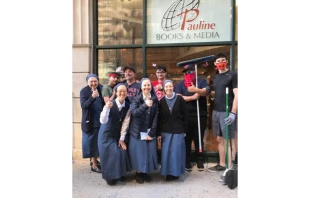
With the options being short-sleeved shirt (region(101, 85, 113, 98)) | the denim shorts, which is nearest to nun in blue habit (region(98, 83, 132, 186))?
short-sleeved shirt (region(101, 85, 113, 98))

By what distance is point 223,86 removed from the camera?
4.34m

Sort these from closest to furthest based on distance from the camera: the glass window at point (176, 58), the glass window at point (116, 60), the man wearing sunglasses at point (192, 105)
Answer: the man wearing sunglasses at point (192, 105) < the glass window at point (176, 58) < the glass window at point (116, 60)

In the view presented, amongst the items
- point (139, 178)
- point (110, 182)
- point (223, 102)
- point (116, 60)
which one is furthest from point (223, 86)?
point (110, 182)

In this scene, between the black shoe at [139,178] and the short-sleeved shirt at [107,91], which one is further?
the short-sleeved shirt at [107,91]

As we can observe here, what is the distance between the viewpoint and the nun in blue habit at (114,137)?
395 cm

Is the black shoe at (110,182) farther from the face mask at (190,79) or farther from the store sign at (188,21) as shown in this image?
the store sign at (188,21)

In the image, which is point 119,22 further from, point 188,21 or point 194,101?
point 194,101

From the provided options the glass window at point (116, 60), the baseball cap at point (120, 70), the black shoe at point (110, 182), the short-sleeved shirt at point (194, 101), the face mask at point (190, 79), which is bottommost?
the black shoe at point (110, 182)

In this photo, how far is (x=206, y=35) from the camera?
5.03m

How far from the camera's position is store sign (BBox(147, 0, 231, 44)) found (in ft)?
16.3

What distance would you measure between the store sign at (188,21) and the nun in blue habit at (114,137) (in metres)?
1.79

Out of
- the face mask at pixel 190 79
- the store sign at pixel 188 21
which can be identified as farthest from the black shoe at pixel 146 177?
the store sign at pixel 188 21

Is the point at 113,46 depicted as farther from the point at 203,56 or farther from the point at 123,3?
the point at 203,56
